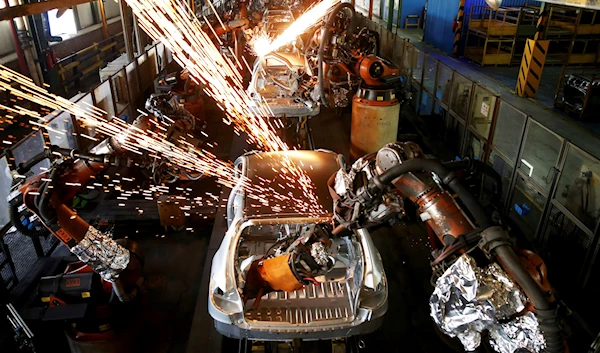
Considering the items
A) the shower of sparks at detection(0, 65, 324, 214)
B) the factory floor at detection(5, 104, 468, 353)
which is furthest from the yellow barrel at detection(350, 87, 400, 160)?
the shower of sparks at detection(0, 65, 324, 214)

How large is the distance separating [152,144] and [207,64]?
26.6ft

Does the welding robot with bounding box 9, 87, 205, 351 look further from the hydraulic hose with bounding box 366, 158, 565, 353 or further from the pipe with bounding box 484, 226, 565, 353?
the pipe with bounding box 484, 226, 565, 353

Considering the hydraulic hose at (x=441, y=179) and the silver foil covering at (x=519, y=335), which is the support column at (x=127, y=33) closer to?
the hydraulic hose at (x=441, y=179)

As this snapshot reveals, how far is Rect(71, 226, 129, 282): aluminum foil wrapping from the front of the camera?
373 cm

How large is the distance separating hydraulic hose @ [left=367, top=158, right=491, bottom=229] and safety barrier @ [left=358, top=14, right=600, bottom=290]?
3.12 m

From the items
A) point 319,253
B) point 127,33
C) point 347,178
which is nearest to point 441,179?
point 347,178

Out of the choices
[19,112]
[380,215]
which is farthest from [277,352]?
[19,112]

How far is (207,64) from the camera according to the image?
12.6 metres

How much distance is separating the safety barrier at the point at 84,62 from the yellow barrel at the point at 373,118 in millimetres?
9162

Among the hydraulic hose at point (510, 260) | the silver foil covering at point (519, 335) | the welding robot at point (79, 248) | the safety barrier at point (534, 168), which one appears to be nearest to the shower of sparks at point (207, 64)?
the safety barrier at point (534, 168)

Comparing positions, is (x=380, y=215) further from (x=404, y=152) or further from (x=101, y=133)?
(x=101, y=133)

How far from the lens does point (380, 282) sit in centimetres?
371

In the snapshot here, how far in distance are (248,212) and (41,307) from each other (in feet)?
6.84

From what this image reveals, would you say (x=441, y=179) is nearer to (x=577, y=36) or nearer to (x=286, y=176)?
(x=286, y=176)
